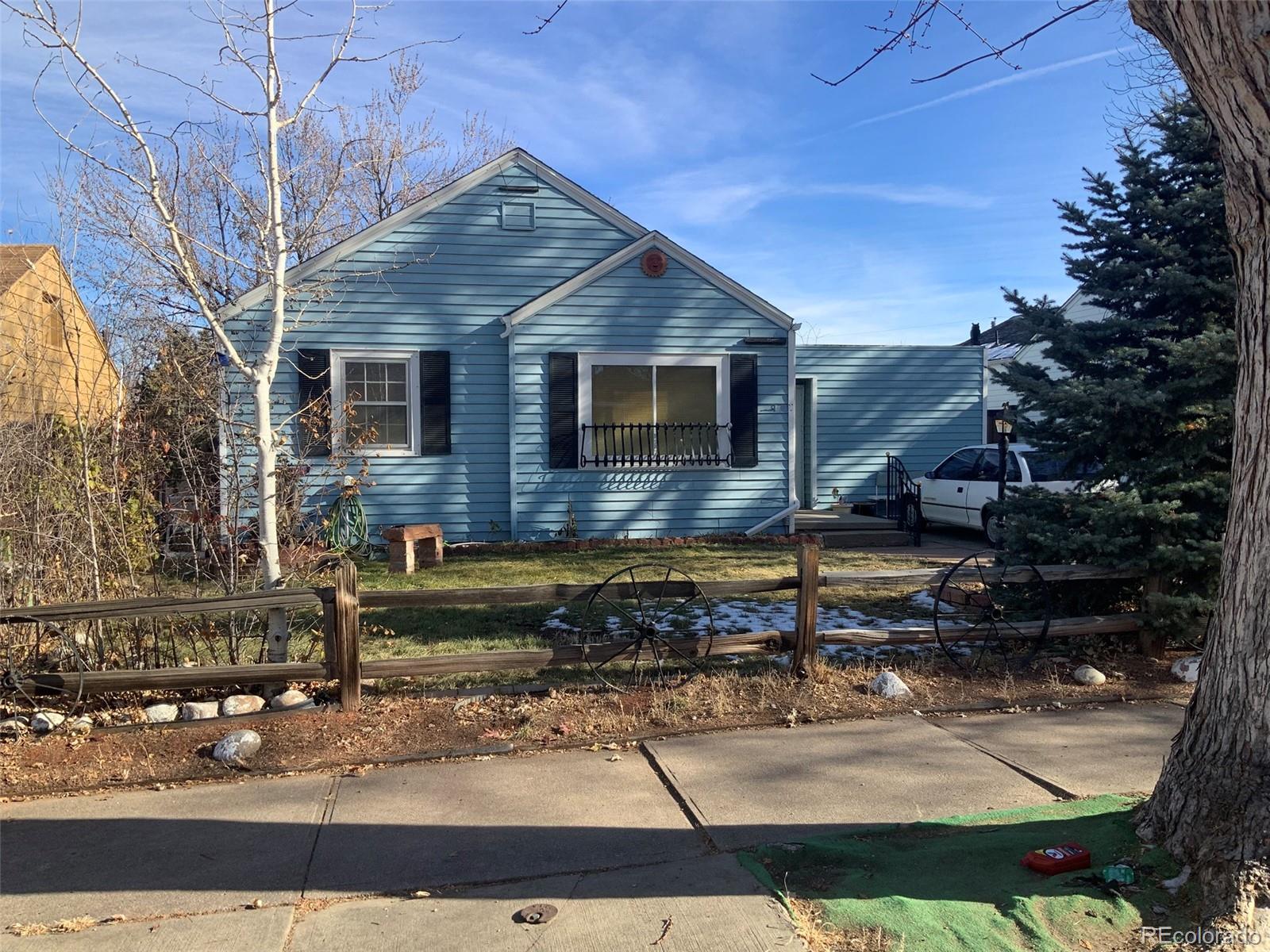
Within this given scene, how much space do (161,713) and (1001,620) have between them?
5807 millimetres

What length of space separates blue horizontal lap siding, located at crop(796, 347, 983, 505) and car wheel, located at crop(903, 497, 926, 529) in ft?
6.10

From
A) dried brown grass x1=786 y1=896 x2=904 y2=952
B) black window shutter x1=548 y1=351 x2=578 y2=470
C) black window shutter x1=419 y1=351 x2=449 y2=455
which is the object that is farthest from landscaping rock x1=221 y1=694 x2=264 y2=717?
black window shutter x1=548 y1=351 x2=578 y2=470

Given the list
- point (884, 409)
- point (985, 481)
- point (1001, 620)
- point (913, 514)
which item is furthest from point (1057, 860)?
point (884, 409)

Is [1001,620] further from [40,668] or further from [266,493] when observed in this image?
[40,668]

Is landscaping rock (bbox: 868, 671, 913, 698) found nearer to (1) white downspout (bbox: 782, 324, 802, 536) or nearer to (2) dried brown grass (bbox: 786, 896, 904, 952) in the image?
(2) dried brown grass (bbox: 786, 896, 904, 952)

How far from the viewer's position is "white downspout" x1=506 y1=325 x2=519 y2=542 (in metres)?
12.3

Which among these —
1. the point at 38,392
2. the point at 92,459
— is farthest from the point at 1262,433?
the point at 38,392

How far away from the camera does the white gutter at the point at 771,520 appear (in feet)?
42.8

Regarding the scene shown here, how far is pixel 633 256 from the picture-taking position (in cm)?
1257

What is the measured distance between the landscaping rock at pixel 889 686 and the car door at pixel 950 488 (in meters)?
8.00

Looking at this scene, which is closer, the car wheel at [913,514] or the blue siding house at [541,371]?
the blue siding house at [541,371]

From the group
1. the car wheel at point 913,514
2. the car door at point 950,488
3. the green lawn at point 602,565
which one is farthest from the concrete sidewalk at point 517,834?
the car door at point 950,488

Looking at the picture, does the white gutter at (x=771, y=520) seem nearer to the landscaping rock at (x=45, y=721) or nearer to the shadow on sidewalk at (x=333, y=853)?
the shadow on sidewalk at (x=333, y=853)

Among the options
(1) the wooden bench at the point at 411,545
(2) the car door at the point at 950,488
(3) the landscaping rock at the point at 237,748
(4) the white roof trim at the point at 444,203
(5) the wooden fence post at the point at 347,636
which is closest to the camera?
(3) the landscaping rock at the point at 237,748
